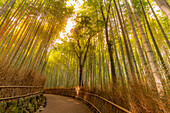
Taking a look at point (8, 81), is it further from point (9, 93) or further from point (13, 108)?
point (13, 108)

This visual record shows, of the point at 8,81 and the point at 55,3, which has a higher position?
the point at 55,3

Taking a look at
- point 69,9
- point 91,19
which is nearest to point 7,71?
point 69,9

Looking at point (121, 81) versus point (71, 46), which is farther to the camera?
point (71, 46)

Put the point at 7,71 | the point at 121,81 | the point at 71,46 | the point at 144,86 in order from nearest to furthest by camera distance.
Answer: the point at 144,86
the point at 121,81
the point at 7,71
the point at 71,46

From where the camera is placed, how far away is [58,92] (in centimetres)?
1198

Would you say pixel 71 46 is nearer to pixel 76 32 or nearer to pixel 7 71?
pixel 76 32

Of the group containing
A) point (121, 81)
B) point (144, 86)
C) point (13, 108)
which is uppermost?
point (121, 81)

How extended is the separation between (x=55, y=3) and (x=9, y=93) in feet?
15.1

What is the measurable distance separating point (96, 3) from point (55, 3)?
2.39 metres

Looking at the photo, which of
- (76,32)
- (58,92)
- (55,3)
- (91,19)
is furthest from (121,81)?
(58,92)

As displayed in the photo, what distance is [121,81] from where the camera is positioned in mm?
2316

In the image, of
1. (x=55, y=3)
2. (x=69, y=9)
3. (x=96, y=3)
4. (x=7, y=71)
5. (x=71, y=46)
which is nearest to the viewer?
(x=7, y=71)

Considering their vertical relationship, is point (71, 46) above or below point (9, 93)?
above

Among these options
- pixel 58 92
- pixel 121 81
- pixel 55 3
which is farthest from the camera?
pixel 58 92
